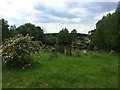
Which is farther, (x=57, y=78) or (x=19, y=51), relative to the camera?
(x=19, y=51)

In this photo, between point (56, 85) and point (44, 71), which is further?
point (44, 71)

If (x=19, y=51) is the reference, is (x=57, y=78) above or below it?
below

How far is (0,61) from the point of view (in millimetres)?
18859

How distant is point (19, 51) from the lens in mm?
18297

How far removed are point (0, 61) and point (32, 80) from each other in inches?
235

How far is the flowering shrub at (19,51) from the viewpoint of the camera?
58.4 ft

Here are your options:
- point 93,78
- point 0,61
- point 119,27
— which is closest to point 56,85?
point 93,78

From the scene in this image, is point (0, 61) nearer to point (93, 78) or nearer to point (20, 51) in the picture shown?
point (20, 51)

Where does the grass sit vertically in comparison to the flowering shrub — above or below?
below

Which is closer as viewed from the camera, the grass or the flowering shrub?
the grass

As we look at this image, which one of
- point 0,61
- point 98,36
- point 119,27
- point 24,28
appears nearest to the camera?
point 0,61

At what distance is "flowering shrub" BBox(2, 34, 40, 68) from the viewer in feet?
58.4

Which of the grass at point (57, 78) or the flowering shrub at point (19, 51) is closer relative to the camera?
the grass at point (57, 78)

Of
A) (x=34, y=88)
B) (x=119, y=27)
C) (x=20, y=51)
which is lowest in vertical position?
(x=34, y=88)
